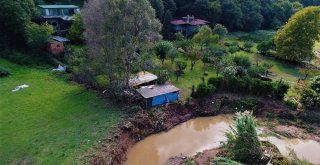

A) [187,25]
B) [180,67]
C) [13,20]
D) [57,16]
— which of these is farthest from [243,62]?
[13,20]

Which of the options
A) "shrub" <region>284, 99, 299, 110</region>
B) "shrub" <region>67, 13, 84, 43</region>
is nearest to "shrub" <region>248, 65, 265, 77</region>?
"shrub" <region>284, 99, 299, 110</region>

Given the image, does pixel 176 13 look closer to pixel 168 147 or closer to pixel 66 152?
pixel 168 147

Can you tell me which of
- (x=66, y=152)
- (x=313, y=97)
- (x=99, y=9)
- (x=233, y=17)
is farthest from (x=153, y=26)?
(x=233, y=17)

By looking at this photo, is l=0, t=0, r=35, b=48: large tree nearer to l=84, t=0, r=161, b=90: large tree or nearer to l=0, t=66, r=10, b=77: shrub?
l=0, t=66, r=10, b=77: shrub

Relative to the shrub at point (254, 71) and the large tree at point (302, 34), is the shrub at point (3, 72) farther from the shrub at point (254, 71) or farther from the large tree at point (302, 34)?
the large tree at point (302, 34)

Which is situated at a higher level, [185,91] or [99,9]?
[99,9]

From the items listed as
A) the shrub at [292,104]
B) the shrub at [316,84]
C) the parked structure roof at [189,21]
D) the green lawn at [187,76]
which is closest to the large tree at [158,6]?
the parked structure roof at [189,21]

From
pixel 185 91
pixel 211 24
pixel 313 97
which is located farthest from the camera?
pixel 211 24

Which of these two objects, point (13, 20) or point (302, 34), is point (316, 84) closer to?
point (302, 34)
